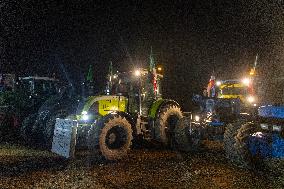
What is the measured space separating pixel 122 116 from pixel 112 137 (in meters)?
0.72

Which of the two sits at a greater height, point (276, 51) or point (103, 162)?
point (276, 51)

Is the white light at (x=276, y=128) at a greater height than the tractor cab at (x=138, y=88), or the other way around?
Result: the tractor cab at (x=138, y=88)

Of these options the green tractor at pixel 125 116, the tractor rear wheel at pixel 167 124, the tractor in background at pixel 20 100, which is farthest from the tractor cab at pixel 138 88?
the tractor in background at pixel 20 100

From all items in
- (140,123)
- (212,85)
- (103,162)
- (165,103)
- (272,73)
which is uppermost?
(272,73)

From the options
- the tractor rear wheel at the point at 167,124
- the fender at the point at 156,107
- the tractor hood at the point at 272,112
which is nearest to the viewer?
the tractor hood at the point at 272,112

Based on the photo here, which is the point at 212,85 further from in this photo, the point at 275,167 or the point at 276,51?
the point at 276,51

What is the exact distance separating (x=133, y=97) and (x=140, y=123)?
1.01m

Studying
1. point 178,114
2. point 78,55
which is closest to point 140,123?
point 178,114

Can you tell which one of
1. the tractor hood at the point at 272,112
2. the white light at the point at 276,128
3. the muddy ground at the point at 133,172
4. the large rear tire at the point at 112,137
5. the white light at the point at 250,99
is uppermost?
the white light at the point at 250,99

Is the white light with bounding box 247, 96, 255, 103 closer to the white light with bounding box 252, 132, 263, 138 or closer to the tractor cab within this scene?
the tractor cab

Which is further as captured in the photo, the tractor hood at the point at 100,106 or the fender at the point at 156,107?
the fender at the point at 156,107

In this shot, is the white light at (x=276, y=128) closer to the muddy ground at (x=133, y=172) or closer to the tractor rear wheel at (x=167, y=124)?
the muddy ground at (x=133, y=172)

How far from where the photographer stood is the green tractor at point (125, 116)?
941 centimetres

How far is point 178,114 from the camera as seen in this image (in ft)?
39.0
